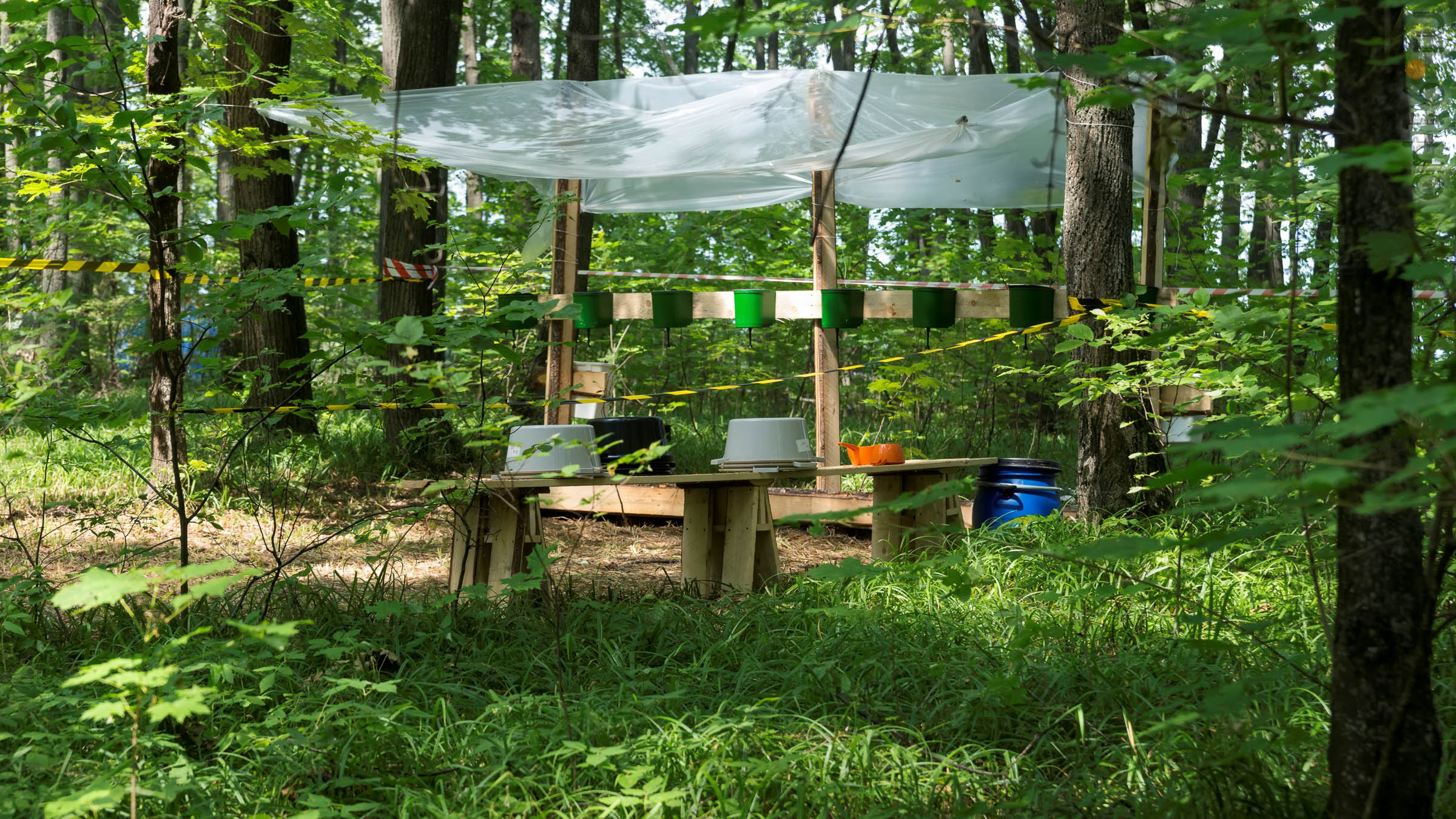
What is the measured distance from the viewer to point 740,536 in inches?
164

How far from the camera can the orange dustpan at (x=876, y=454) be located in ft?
15.6

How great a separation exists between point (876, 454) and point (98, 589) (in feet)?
11.9

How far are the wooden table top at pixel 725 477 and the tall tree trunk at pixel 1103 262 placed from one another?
0.56 metres

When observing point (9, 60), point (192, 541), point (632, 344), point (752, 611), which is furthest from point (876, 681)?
point (632, 344)

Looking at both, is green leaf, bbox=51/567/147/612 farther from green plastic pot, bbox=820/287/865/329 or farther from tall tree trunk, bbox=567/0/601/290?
tall tree trunk, bbox=567/0/601/290

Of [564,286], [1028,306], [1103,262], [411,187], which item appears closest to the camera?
[1103,262]

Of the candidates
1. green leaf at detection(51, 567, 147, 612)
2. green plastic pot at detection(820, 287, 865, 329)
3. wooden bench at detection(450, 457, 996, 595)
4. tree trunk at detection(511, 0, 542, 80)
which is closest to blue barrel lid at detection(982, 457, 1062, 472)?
wooden bench at detection(450, 457, 996, 595)

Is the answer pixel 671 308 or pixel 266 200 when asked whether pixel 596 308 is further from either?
pixel 266 200

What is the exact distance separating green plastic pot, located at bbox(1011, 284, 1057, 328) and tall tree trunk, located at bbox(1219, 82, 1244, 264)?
0.95 metres

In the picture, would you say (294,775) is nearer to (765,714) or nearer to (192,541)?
(765,714)

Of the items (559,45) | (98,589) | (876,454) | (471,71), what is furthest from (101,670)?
(559,45)

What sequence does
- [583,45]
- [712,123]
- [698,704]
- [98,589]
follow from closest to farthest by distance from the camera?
[98,589] < [698,704] < [712,123] < [583,45]

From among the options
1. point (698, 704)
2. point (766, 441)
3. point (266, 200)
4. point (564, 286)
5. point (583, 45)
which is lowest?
point (698, 704)

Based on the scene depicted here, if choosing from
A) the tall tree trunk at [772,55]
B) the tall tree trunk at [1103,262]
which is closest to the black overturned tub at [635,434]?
the tall tree trunk at [1103,262]
